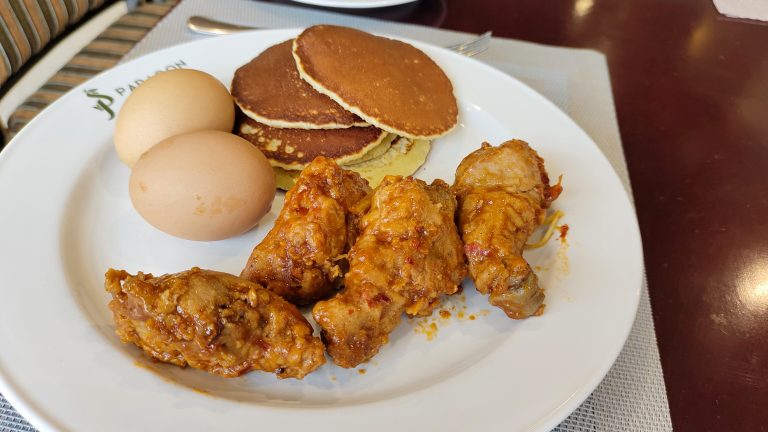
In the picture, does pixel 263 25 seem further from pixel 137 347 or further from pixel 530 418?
pixel 530 418

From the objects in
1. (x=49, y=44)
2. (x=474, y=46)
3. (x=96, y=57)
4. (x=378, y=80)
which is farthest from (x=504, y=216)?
(x=49, y=44)

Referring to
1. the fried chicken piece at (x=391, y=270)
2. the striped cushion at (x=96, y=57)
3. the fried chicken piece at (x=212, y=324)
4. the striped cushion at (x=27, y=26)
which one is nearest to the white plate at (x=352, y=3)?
the striped cushion at (x=96, y=57)

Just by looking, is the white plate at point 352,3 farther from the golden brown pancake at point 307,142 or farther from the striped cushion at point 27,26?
the striped cushion at point 27,26

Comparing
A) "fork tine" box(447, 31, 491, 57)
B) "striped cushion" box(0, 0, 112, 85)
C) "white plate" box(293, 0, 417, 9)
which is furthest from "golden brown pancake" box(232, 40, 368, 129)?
"striped cushion" box(0, 0, 112, 85)

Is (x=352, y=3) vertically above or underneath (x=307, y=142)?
above

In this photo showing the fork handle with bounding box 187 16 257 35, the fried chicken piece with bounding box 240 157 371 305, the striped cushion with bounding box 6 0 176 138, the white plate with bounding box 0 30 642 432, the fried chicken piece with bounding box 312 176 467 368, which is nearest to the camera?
the white plate with bounding box 0 30 642 432

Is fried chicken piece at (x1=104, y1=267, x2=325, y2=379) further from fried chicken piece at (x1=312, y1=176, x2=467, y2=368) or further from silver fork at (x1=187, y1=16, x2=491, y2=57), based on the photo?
silver fork at (x1=187, y1=16, x2=491, y2=57)

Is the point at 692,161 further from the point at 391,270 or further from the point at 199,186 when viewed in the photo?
the point at 199,186
